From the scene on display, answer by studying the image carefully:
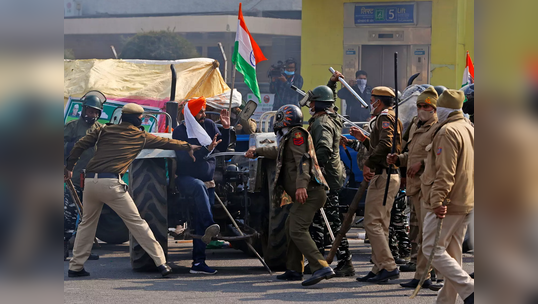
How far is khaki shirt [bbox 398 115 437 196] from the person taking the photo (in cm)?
745

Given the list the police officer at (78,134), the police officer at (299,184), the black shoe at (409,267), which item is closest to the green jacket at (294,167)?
the police officer at (299,184)

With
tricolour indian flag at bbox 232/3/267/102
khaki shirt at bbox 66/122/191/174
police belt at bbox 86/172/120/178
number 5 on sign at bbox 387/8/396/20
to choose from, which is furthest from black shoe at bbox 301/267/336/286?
number 5 on sign at bbox 387/8/396/20

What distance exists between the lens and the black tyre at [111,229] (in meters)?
10.1

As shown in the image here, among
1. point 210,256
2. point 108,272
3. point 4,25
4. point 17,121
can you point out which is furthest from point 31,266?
point 210,256

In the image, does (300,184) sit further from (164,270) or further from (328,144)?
(164,270)

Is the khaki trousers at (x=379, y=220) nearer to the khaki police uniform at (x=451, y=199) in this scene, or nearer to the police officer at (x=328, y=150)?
the police officer at (x=328, y=150)

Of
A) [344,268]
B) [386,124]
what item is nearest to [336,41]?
[386,124]

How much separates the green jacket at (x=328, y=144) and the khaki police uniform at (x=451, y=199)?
5.73 ft

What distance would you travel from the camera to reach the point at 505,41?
254 cm

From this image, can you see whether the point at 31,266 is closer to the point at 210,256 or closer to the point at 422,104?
the point at 422,104

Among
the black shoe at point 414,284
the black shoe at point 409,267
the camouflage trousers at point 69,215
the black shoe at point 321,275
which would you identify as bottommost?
the black shoe at point 409,267

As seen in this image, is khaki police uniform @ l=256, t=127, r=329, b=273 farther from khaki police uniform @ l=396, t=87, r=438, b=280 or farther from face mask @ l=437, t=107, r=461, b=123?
face mask @ l=437, t=107, r=461, b=123

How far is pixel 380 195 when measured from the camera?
26.0 feet

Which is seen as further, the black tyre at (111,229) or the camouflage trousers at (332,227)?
the black tyre at (111,229)
